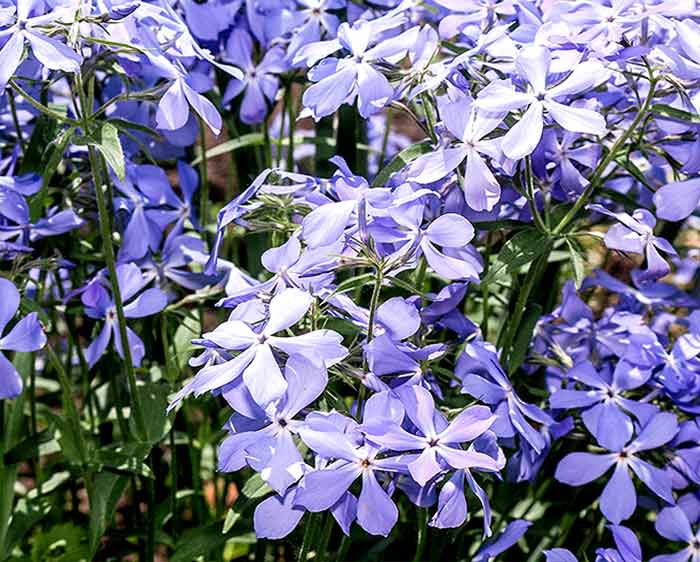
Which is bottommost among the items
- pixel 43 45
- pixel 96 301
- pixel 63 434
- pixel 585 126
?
pixel 63 434

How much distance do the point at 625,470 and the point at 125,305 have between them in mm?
749

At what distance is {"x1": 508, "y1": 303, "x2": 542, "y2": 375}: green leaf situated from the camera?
1501mm

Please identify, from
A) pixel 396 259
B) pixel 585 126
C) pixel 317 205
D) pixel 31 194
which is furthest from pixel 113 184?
pixel 585 126

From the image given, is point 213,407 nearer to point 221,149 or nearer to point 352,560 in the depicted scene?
point 352,560

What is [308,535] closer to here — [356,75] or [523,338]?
[523,338]

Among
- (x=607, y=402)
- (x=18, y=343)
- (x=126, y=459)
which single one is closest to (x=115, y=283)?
(x=18, y=343)

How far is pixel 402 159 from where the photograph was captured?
148 centimetres

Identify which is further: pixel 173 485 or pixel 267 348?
pixel 173 485

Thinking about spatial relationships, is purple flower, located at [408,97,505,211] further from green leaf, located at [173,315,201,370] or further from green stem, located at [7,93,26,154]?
green stem, located at [7,93,26,154]

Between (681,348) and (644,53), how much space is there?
436 millimetres

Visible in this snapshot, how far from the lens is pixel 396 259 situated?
1214mm

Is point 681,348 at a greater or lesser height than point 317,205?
lesser

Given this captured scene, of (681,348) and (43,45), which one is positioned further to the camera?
(681,348)

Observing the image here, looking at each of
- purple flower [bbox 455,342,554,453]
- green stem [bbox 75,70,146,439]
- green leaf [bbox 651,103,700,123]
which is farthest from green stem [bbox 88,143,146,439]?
green leaf [bbox 651,103,700,123]
